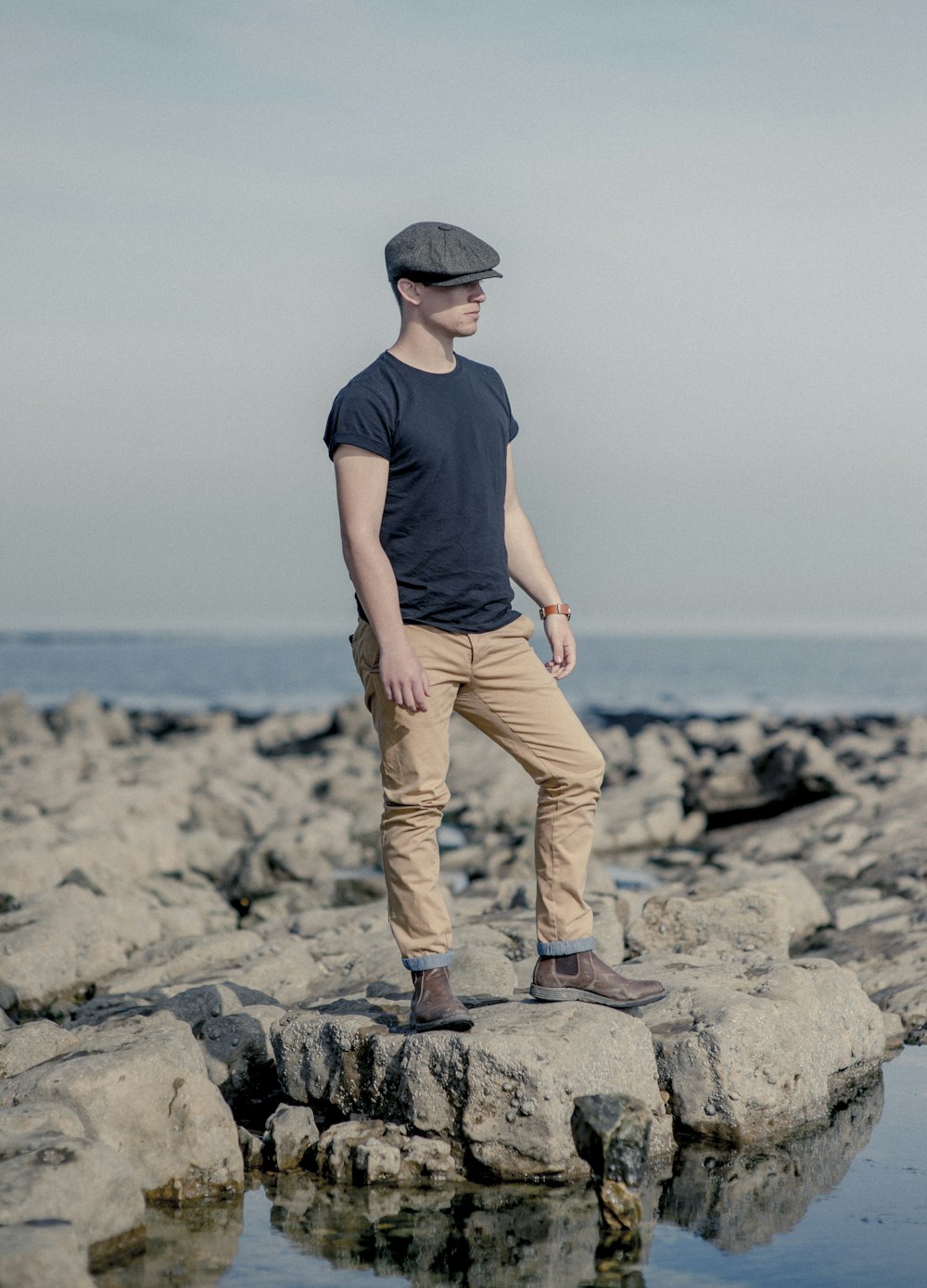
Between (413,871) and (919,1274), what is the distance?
1.96 metres

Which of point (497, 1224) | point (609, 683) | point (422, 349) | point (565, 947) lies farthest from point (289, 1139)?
point (609, 683)

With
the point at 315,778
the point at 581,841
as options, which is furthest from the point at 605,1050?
Answer: the point at 315,778

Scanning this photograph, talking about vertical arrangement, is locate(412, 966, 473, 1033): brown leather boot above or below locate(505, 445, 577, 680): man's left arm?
below

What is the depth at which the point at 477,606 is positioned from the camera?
15.8ft

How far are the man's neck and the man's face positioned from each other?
3 cm

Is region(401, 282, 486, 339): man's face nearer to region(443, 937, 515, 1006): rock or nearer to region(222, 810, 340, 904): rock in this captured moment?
region(443, 937, 515, 1006): rock

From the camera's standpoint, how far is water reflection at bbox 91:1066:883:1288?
155 inches

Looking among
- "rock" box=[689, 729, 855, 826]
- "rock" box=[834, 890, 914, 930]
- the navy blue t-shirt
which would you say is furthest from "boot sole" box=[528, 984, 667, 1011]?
"rock" box=[689, 729, 855, 826]

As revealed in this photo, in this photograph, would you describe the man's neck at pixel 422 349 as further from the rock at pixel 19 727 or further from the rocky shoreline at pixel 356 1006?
the rock at pixel 19 727

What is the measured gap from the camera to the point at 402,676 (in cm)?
452

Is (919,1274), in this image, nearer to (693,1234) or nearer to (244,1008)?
(693,1234)

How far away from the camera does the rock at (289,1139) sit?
191 inches

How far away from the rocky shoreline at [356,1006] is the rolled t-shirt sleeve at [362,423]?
2049 mm

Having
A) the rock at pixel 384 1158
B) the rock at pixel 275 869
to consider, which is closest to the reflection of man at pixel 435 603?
the rock at pixel 384 1158
